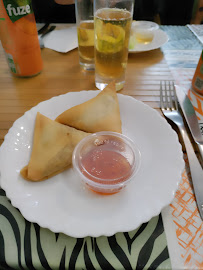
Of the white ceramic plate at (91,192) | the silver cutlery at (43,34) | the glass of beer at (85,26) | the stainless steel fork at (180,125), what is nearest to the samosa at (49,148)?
the white ceramic plate at (91,192)

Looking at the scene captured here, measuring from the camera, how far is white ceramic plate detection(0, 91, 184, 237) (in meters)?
0.46

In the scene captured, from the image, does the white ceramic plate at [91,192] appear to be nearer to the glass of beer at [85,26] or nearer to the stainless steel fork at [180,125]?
the stainless steel fork at [180,125]

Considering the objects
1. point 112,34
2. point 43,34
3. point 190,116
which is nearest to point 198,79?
point 190,116

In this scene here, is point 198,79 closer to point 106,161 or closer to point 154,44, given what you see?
point 154,44

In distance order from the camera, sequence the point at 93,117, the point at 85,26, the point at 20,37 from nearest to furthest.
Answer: the point at 93,117, the point at 20,37, the point at 85,26

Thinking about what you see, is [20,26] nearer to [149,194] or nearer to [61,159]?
[61,159]

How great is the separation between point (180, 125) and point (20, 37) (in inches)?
29.6

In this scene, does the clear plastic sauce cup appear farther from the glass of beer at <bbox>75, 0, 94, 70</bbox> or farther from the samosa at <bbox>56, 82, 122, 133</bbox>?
the glass of beer at <bbox>75, 0, 94, 70</bbox>

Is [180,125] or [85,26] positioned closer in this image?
[180,125]

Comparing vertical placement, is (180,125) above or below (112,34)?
below

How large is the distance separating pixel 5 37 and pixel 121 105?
577mm

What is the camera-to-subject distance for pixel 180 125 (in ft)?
2.49

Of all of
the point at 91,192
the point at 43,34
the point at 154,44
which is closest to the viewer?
the point at 91,192

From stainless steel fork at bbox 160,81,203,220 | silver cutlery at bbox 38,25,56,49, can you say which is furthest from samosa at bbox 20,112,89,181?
silver cutlery at bbox 38,25,56,49
